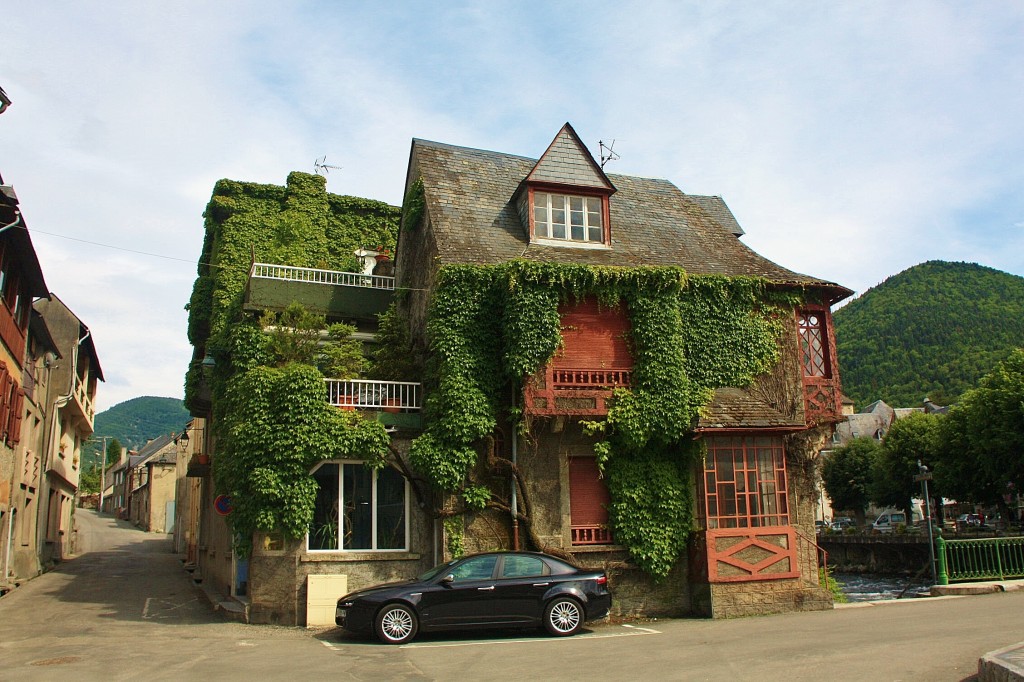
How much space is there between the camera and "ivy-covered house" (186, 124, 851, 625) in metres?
16.4

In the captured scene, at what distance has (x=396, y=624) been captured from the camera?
12.9 metres

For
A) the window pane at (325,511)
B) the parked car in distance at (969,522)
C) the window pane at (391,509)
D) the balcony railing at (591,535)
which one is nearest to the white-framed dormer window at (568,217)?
the window pane at (391,509)

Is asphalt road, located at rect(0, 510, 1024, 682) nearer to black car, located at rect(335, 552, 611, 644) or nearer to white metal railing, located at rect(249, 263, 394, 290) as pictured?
black car, located at rect(335, 552, 611, 644)

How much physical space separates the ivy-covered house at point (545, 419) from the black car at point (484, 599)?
289 centimetres

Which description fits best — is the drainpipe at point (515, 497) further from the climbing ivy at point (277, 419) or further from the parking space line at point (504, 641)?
the parking space line at point (504, 641)

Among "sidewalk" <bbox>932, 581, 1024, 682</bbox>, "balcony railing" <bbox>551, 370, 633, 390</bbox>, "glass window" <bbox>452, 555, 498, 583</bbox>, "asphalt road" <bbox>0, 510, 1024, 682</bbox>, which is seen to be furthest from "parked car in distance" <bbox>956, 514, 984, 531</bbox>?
"sidewalk" <bbox>932, 581, 1024, 682</bbox>

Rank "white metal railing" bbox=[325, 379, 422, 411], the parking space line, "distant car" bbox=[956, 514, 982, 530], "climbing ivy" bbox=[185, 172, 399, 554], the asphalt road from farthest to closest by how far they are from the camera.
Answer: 1. "distant car" bbox=[956, 514, 982, 530]
2. "white metal railing" bbox=[325, 379, 422, 411]
3. "climbing ivy" bbox=[185, 172, 399, 554]
4. the parking space line
5. the asphalt road

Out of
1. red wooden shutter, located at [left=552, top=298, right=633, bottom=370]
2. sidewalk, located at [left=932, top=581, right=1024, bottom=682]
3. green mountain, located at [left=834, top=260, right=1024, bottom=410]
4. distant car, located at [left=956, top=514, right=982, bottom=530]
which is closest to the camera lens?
sidewalk, located at [left=932, top=581, right=1024, bottom=682]

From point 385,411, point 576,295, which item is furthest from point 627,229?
point 385,411

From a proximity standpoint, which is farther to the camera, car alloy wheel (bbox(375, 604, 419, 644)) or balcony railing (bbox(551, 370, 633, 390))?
balcony railing (bbox(551, 370, 633, 390))

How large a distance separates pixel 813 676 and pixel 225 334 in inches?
618

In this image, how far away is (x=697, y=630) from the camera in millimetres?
14148

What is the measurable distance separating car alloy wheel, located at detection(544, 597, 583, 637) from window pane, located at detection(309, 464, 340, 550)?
17.5 ft

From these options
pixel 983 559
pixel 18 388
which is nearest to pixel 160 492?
pixel 18 388
